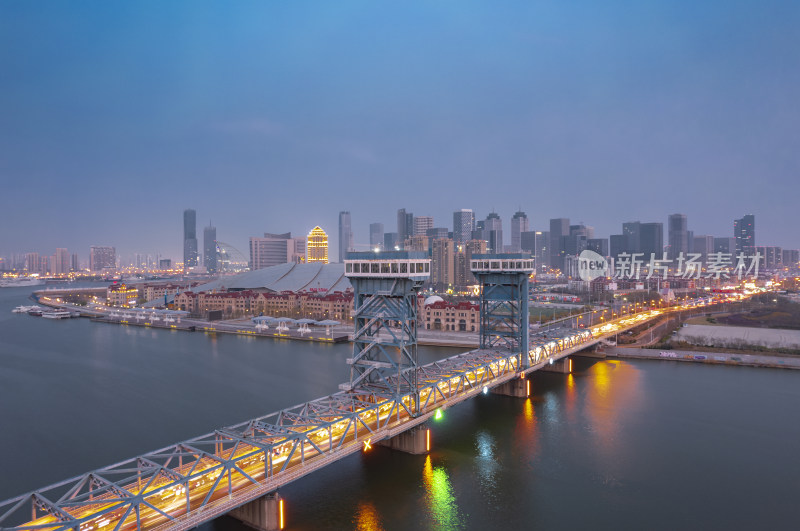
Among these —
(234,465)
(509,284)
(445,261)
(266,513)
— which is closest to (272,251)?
(445,261)

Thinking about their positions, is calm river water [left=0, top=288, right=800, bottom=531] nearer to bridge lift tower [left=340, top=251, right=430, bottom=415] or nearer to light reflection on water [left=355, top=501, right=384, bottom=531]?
light reflection on water [left=355, top=501, right=384, bottom=531]

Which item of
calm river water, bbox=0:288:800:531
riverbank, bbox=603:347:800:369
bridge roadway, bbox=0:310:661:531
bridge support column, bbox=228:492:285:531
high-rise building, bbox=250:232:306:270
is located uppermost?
high-rise building, bbox=250:232:306:270

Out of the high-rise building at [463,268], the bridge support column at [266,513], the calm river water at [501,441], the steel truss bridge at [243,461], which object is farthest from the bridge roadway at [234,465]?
the high-rise building at [463,268]

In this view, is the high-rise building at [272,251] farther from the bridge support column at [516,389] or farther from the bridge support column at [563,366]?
the bridge support column at [516,389]

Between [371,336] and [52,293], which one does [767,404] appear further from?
[52,293]

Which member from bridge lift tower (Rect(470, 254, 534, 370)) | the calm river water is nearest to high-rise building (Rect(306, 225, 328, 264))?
the calm river water

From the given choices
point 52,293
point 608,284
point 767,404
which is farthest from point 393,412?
point 52,293

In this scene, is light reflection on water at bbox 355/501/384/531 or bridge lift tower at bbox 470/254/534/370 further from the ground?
bridge lift tower at bbox 470/254/534/370
